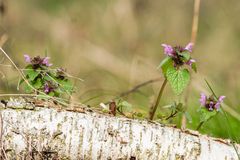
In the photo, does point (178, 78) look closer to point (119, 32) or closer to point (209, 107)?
point (209, 107)

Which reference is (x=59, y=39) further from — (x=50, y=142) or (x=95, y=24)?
(x=50, y=142)

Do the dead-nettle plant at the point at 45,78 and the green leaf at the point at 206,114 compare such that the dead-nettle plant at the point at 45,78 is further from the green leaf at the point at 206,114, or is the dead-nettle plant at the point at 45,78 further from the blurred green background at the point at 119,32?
the blurred green background at the point at 119,32

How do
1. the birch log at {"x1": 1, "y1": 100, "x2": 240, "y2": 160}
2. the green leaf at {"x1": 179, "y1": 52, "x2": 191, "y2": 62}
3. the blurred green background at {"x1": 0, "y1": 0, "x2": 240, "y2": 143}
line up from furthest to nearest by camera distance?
the blurred green background at {"x1": 0, "y1": 0, "x2": 240, "y2": 143} < the green leaf at {"x1": 179, "y1": 52, "x2": 191, "y2": 62} < the birch log at {"x1": 1, "y1": 100, "x2": 240, "y2": 160}

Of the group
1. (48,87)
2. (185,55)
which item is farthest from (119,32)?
(185,55)

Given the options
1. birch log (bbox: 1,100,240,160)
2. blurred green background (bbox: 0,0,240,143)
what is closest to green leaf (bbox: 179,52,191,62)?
birch log (bbox: 1,100,240,160)

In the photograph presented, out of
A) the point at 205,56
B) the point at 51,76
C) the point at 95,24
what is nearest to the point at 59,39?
the point at 95,24

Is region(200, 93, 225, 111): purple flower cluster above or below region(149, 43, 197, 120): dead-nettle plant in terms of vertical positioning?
below

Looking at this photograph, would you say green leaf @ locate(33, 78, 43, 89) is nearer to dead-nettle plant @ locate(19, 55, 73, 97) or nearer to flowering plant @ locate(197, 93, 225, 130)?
dead-nettle plant @ locate(19, 55, 73, 97)

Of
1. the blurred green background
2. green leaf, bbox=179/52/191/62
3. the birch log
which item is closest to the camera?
the birch log
